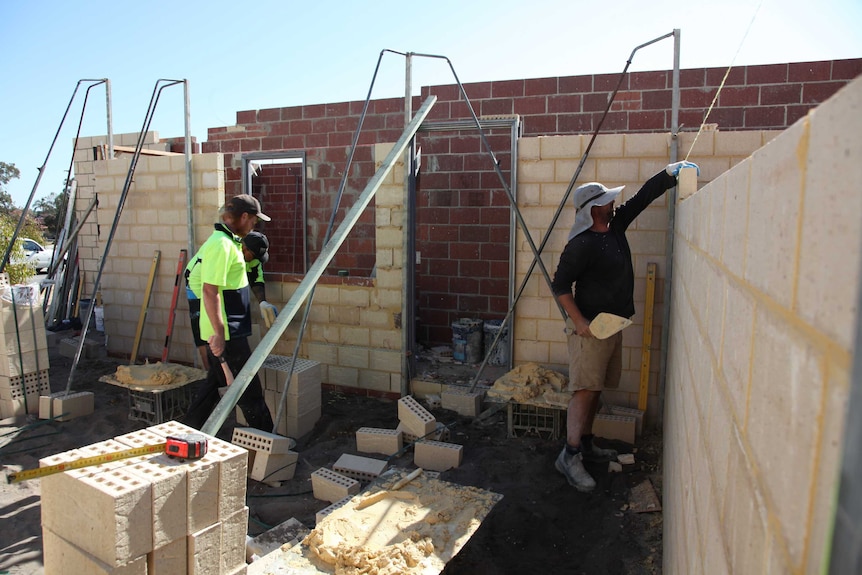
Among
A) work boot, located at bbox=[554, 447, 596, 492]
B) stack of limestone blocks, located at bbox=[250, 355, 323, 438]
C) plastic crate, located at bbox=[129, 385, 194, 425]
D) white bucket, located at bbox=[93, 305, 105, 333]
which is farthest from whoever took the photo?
white bucket, located at bbox=[93, 305, 105, 333]

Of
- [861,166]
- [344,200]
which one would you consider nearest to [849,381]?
[861,166]

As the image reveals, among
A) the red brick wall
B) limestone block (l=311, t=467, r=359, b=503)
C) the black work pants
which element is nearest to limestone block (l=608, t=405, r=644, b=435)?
limestone block (l=311, t=467, r=359, b=503)

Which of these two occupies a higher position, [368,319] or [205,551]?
[368,319]

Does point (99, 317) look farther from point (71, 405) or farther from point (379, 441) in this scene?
point (379, 441)

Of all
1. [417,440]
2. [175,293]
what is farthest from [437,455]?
[175,293]

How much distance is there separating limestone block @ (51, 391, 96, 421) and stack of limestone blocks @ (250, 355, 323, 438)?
1485 mm

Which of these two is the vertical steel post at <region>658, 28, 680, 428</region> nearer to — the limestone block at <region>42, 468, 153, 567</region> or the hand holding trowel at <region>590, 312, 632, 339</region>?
the hand holding trowel at <region>590, 312, 632, 339</region>

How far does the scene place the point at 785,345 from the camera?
2.36 ft

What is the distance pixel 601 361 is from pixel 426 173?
13.1 feet

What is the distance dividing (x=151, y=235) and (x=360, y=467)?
4.01 m

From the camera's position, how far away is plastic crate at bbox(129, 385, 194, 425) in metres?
5.07

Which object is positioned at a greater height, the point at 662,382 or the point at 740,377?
the point at 740,377

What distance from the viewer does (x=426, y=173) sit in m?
7.26

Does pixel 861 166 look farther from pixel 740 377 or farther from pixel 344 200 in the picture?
pixel 344 200
